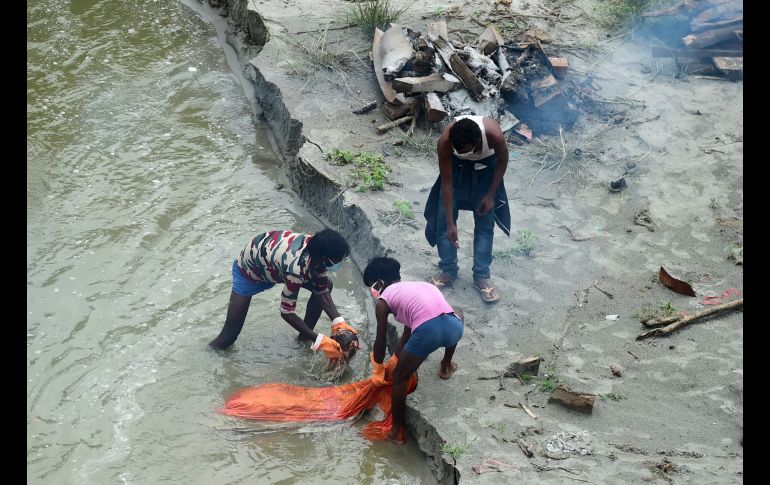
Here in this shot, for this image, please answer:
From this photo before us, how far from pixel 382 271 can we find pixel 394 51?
425 centimetres

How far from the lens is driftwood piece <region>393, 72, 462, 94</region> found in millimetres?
8258

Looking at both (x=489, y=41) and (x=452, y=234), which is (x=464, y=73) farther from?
(x=452, y=234)

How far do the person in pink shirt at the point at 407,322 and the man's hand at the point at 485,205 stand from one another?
108cm

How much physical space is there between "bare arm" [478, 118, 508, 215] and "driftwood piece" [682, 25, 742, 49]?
4331 mm

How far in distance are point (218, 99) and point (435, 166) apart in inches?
136

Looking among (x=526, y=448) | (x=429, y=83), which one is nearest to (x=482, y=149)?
(x=526, y=448)

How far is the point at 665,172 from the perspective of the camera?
7715mm

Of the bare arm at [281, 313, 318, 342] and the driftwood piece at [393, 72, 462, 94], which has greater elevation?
the driftwood piece at [393, 72, 462, 94]

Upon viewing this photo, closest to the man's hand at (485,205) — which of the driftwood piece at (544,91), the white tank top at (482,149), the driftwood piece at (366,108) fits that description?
the white tank top at (482,149)

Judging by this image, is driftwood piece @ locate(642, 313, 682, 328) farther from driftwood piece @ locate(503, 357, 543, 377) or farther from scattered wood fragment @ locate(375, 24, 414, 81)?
scattered wood fragment @ locate(375, 24, 414, 81)

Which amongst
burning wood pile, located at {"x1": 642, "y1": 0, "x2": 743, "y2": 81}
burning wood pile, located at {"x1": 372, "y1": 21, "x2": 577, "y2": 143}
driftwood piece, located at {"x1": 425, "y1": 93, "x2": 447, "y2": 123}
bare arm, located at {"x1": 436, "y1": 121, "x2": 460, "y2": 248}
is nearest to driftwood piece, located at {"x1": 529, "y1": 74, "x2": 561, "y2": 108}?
burning wood pile, located at {"x1": 372, "y1": 21, "x2": 577, "y2": 143}

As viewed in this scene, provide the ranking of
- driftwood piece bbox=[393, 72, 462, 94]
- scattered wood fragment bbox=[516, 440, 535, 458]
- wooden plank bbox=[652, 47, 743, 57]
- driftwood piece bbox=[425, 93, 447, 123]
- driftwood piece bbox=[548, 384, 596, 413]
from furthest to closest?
wooden plank bbox=[652, 47, 743, 57], driftwood piece bbox=[393, 72, 462, 94], driftwood piece bbox=[425, 93, 447, 123], driftwood piece bbox=[548, 384, 596, 413], scattered wood fragment bbox=[516, 440, 535, 458]

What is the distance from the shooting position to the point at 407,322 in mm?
5023

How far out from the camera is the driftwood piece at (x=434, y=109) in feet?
26.5
